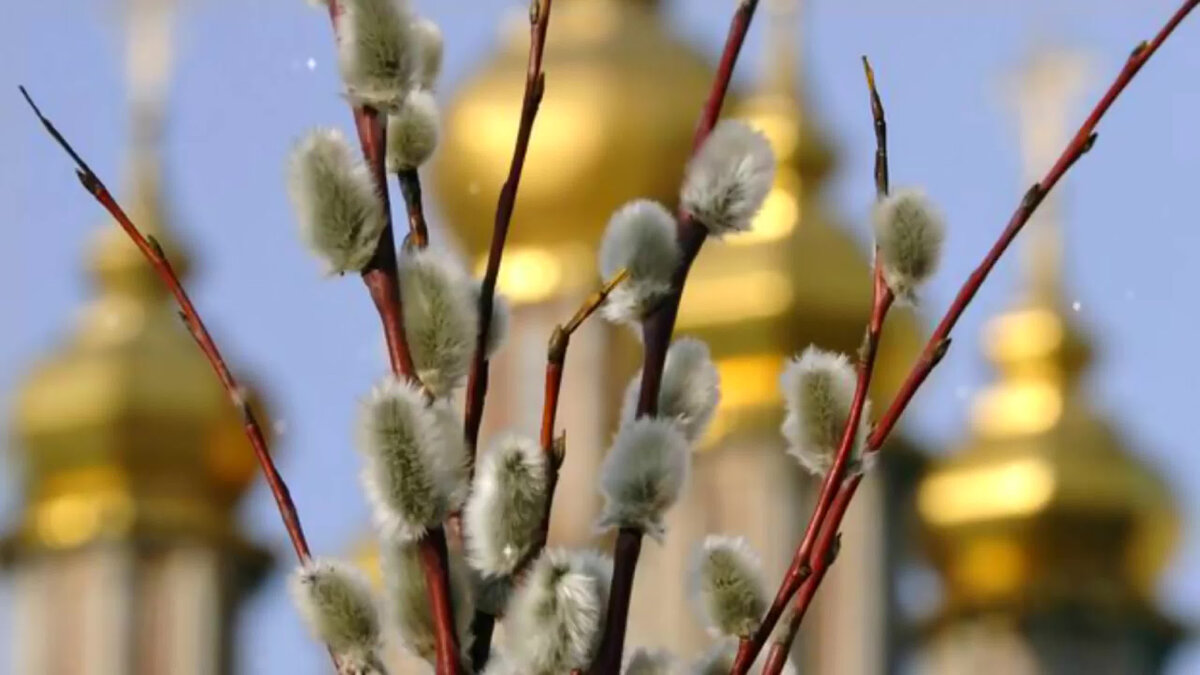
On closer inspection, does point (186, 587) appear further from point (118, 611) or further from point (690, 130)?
point (690, 130)

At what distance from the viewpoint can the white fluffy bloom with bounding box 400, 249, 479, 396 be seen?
11.8 ft

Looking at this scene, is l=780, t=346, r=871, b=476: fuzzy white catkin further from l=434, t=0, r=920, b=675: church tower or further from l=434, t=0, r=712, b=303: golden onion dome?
l=434, t=0, r=712, b=303: golden onion dome

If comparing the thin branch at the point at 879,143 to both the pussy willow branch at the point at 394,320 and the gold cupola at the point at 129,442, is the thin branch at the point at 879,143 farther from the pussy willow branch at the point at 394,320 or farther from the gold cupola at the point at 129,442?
the gold cupola at the point at 129,442

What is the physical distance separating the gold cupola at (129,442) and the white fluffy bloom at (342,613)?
66.7ft

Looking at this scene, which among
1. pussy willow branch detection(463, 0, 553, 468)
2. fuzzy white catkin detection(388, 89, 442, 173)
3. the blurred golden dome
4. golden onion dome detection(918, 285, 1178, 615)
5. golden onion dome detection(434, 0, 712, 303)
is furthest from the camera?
golden onion dome detection(918, 285, 1178, 615)

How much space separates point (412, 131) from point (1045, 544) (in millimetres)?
20295

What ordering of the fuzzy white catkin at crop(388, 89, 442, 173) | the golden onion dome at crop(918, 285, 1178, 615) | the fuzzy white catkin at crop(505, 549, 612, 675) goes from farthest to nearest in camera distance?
1. the golden onion dome at crop(918, 285, 1178, 615)
2. the fuzzy white catkin at crop(388, 89, 442, 173)
3. the fuzzy white catkin at crop(505, 549, 612, 675)

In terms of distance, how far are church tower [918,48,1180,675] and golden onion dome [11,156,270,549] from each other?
12.7 feet

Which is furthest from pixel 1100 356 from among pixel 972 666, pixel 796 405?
pixel 796 405

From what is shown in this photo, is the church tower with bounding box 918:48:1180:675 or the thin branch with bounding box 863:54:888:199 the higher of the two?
the church tower with bounding box 918:48:1180:675

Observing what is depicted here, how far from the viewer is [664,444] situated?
360cm

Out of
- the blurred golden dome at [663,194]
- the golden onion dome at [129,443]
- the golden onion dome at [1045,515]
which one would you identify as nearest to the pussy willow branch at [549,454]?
the blurred golden dome at [663,194]

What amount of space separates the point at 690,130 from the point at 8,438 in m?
4.30

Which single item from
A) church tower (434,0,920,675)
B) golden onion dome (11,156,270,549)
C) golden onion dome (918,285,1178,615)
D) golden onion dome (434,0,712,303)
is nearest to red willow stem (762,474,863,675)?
church tower (434,0,920,675)
